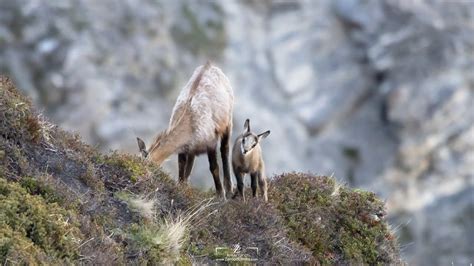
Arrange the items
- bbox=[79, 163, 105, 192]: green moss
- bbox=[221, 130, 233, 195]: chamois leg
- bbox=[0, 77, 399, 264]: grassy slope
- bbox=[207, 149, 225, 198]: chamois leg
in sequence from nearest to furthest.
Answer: bbox=[0, 77, 399, 264]: grassy slope, bbox=[79, 163, 105, 192]: green moss, bbox=[207, 149, 225, 198]: chamois leg, bbox=[221, 130, 233, 195]: chamois leg

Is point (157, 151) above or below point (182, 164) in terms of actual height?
below

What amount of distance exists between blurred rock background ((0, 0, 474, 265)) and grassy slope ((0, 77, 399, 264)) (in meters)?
38.0

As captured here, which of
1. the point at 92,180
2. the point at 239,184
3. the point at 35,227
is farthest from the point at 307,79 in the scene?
the point at 35,227

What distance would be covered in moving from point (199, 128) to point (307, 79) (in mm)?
49298

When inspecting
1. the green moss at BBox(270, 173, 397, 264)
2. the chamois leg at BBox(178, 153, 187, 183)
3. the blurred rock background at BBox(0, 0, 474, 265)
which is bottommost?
the green moss at BBox(270, 173, 397, 264)

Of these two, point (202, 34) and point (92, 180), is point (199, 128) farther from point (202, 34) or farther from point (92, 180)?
point (202, 34)

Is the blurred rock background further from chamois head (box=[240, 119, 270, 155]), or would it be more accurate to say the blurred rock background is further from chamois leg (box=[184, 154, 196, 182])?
chamois head (box=[240, 119, 270, 155])

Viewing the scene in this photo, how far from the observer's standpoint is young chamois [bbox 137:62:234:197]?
46.3ft

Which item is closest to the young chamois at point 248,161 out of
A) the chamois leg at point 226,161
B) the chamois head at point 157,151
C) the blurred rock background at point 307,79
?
the chamois leg at point 226,161

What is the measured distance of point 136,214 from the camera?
11594 millimetres

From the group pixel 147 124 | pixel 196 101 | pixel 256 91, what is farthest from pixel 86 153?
pixel 256 91

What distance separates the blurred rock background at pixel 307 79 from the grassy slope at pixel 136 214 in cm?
3795

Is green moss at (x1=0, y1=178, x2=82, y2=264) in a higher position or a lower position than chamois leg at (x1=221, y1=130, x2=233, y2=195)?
lower

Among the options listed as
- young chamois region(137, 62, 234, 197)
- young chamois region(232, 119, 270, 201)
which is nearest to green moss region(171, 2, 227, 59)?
young chamois region(137, 62, 234, 197)
